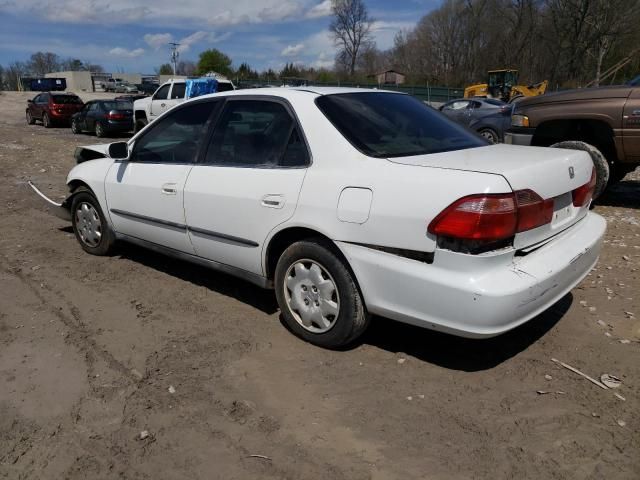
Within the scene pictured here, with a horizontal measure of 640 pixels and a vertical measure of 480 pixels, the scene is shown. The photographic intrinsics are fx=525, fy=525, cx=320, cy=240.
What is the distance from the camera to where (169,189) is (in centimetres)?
409

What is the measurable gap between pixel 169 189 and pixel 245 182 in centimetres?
86

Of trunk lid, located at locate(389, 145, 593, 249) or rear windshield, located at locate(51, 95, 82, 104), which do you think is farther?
rear windshield, located at locate(51, 95, 82, 104)

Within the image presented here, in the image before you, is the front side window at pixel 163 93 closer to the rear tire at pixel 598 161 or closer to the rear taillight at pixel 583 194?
the rear tire at pixel 598 161

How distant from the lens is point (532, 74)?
61281 millimetres

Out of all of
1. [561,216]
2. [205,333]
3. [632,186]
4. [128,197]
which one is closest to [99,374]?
[205,333]

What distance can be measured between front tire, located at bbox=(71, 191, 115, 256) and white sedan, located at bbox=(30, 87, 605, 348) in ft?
2.56

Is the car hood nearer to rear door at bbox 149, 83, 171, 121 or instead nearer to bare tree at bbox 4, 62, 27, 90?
rear door at bbox 149, 83, 171, 121

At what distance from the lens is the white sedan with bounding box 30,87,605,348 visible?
266 centimetres

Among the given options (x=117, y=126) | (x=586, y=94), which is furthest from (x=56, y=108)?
(x=586, y=94)

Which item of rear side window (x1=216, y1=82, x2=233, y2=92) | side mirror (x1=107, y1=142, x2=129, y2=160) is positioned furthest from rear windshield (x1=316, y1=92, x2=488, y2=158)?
rear side window (x1=216, y1=82, x2=233, y2=92)

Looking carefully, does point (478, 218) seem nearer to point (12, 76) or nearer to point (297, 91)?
point (297, 91)

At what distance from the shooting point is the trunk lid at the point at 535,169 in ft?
9.09

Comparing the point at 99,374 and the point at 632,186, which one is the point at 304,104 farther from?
the point at 632,186

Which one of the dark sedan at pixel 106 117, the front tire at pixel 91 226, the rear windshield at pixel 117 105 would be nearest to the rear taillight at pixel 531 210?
the front tire at pixel 91 226
